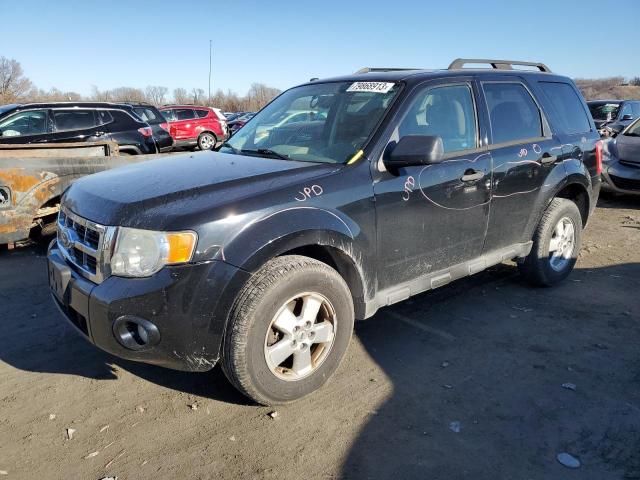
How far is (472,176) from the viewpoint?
3.76m

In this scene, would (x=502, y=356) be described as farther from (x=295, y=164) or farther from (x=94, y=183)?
(x=94, y=183)

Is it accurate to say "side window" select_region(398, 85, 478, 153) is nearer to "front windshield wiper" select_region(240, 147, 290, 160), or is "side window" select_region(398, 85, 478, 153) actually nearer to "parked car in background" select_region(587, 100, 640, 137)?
"front windshield wiper" select_region(240, 147, 290, 160)

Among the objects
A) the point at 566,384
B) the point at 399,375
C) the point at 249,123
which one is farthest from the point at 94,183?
the point at 566,384

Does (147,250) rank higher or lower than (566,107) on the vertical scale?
lower

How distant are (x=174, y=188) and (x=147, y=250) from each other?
440 mm

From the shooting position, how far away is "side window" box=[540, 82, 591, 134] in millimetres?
4688

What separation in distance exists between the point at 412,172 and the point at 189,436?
81.8 inches

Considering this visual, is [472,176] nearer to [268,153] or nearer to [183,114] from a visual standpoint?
[268,153]

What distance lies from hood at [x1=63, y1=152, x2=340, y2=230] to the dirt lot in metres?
1.13

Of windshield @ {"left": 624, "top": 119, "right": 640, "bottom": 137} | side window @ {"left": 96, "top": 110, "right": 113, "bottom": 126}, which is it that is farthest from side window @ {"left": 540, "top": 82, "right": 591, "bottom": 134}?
side window @ {"left": 96, "top": 110, "right": 113, "bottom": 126}

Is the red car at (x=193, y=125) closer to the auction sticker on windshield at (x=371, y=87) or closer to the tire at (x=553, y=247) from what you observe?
the tire at (x=553, y=247)

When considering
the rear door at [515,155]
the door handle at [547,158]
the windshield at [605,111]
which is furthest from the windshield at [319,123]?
the windshield at [605,111]

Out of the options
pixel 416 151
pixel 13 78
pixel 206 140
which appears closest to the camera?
pixel 416 151

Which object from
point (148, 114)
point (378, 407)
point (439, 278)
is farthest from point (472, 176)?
point (148, 114)
